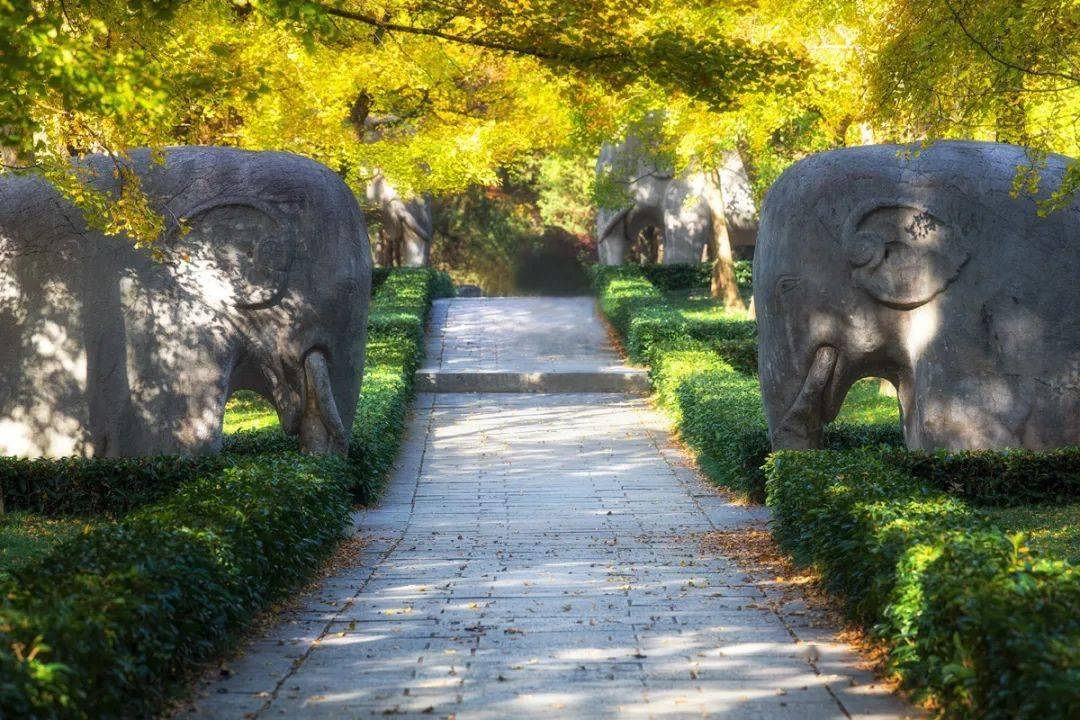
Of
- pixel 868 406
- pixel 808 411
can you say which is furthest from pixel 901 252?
pixel 868 406

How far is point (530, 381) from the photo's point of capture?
2061 centimetres

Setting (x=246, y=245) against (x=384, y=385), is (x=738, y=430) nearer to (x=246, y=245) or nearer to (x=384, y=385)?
(x=246, y=245)

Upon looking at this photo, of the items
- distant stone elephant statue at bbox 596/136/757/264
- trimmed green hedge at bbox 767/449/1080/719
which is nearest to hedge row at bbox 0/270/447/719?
trimmed green hedge at bbox 767/449/1080/719

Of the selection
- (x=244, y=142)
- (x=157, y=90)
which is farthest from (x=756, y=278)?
(x=244, y=142)

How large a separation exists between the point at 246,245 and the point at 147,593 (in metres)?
5.57

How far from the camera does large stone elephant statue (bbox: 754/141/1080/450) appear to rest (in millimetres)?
10016

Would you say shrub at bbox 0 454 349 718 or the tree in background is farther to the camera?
the tree in background

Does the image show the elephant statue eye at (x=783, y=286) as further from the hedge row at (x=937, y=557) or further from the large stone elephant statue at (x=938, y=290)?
the hedge row at (x=937, y=557)

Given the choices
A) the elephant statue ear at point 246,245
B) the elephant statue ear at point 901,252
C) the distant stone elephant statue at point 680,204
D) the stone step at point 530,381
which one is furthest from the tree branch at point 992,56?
the distant stone elephant statue at point 680,204

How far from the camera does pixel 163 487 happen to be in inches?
401

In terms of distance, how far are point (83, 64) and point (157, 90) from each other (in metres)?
0.43

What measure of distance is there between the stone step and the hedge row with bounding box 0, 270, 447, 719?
33.1ft

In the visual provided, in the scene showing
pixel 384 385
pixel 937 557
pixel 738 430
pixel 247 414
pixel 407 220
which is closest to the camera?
pixel 937 557

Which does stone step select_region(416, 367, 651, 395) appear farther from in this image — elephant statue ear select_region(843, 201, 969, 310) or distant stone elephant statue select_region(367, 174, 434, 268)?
distant stone elephant statue select_region(367, 174, 434, 268)
